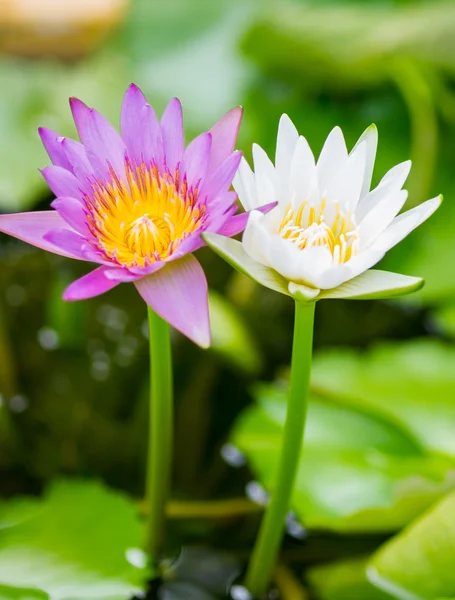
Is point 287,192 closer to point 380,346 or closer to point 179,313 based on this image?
point 179,313

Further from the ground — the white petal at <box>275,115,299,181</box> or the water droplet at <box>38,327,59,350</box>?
the white petal at <box>275,115,299,181</box>

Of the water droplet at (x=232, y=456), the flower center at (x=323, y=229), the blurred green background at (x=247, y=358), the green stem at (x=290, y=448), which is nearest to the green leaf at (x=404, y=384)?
the blurred green background at (x=247, y=358)

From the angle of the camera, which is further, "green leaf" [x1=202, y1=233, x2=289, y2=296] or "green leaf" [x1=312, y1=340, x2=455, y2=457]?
"green leaf" [x1=312, y1=340, x2=455, y2=457]

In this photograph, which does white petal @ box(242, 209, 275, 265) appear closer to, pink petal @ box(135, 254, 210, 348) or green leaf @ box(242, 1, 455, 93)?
pink petal @ box(135, 254, 210, 348)

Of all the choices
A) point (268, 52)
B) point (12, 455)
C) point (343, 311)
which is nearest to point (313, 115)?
point (268, 52)

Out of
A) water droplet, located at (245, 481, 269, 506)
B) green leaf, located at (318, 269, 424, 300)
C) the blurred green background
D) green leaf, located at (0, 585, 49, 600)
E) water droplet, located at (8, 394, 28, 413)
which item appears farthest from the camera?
water droplet, located at (8, 394, 28, 413)

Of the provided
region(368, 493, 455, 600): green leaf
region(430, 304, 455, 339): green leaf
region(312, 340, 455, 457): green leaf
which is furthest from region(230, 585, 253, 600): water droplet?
region(430, 304, 455, 339): green leaf
